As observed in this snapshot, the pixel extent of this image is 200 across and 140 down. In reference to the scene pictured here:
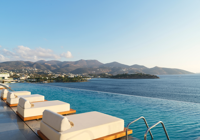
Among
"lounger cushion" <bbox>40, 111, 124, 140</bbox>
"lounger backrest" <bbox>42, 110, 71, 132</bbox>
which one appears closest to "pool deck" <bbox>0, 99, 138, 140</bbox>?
"lounger cushion" <bbox>40, 111, 124, 140</bbox>

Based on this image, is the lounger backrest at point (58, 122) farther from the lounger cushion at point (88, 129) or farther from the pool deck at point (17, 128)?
the pool deck at point (17, 128)

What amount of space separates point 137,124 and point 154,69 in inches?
5832

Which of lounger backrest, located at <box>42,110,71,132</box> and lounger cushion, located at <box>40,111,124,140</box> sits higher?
lounger backrest, located at <box>42,110,71,132</box>

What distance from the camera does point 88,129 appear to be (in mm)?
3059

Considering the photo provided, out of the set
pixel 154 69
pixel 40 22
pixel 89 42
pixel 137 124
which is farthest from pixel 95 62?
pixel 137 124

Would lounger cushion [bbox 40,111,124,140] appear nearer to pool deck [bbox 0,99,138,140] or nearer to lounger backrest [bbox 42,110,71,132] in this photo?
lounger backrest [bbox 42,110,71,132]

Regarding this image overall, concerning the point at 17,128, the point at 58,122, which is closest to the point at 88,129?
the point at 58,122

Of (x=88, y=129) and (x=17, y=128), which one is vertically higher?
(x=88, y=129)

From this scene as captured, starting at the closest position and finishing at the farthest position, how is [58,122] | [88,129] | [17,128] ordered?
[58,122] < [88,129] < [17,128]

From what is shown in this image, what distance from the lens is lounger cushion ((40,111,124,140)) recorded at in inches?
111

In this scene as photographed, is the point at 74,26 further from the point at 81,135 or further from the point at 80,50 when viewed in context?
the point at 81,135

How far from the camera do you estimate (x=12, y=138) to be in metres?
3.23

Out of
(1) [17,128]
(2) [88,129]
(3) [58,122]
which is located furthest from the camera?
(1) [17,128]

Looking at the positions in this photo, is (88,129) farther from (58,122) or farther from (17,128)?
(17,128)
